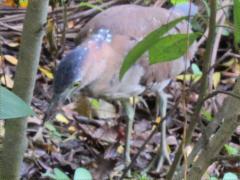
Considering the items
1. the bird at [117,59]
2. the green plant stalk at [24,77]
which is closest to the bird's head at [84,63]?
the bird at [117,59]

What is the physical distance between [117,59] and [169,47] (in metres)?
1.97

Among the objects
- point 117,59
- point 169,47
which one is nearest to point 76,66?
point 117,59

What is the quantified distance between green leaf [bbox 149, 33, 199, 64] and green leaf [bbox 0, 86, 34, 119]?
470 mm

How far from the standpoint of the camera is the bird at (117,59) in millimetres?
3141

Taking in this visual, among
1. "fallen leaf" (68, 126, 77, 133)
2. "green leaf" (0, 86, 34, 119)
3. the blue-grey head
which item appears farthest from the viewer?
"fallen leaf" (68, 126, 77, 133)

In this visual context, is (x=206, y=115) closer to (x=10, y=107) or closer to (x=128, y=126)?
(x=128, y=126)

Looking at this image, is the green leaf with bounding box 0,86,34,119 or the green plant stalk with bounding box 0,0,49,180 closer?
the green leaf with bounding box 0,86,34,119

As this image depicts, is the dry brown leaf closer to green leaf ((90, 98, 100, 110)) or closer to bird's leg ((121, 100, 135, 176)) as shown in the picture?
green leaf ((90, 98, 100, 110))

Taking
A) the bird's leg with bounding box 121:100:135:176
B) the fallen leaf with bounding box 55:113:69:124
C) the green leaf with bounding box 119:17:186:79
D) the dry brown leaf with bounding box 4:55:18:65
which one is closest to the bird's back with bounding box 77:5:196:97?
the bird's leg with bounding box 121:100:135:176

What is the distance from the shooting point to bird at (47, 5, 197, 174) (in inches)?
124

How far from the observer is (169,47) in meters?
1.35

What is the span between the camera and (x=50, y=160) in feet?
10.7

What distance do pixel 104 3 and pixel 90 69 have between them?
1.74m

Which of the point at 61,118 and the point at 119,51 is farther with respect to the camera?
the point at 61,118
